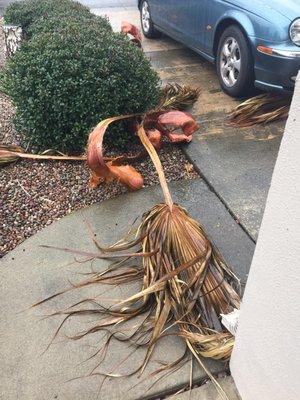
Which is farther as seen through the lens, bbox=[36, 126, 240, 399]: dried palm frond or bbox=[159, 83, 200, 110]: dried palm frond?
bbox=[159, 83, 200, 110]: dried palm frond

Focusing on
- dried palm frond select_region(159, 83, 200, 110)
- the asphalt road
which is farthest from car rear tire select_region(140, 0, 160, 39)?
the asphalt road

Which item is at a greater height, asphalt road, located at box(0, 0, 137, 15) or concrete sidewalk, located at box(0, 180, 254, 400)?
asphalt road, located at box(0, 0, 137, 15)

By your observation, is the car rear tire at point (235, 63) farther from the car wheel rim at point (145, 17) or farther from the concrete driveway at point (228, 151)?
the car wheel rim at point (145, 17)

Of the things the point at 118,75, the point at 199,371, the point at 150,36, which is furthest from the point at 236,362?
the point at 150,36

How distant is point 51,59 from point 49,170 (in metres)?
1.06

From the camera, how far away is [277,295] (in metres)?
1.66

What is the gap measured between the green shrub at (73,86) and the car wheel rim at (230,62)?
1.31 meters

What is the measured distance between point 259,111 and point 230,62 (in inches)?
30.8

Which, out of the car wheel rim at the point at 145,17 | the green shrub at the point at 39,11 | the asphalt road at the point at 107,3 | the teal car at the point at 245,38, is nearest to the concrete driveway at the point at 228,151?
the teal car at the point at 245,38

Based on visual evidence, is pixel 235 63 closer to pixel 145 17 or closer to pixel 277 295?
pixel 145 17

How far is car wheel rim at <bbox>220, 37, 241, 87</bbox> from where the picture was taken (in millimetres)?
5062

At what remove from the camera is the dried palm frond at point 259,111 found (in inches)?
189

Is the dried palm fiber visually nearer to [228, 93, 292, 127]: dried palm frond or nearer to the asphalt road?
[228, 93, 292, 127]: dried palm frond

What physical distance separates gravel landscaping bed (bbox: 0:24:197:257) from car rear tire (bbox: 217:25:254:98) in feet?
4.53
